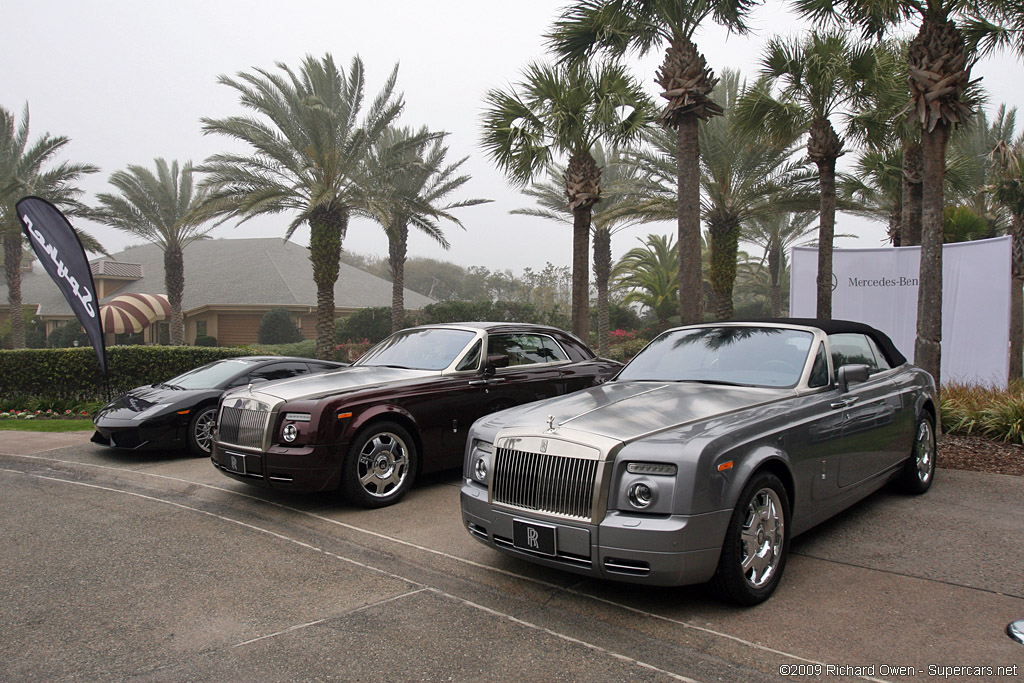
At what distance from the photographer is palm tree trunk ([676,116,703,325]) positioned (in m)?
11.7

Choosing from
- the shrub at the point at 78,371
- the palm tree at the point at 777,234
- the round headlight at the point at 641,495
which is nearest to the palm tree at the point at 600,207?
the palm tree at the point at 777,234

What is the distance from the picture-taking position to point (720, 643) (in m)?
3.62

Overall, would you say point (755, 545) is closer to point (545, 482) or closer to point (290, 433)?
point (545, 482)

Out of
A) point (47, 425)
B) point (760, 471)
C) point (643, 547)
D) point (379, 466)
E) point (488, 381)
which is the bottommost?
point (47, 425)

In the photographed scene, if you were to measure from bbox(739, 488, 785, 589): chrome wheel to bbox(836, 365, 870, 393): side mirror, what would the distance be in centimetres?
126

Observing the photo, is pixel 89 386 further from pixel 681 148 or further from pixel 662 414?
pixel 662 414

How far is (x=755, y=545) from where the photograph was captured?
13.4 feet

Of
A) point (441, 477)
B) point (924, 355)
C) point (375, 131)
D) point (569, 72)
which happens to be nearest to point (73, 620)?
point (441, 477)

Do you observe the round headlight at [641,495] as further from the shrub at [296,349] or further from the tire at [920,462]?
the shrub at [296,349]

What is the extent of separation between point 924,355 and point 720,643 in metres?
7.86

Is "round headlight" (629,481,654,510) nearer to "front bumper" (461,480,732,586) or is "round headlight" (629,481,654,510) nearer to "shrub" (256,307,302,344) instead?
"front bumper" (461,480,732,586)

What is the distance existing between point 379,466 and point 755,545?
349cm

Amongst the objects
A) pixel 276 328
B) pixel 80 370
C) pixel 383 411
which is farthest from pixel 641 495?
pixel 276 328

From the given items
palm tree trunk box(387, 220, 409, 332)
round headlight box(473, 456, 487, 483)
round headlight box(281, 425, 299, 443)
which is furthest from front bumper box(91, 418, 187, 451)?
palm tree trunk box(387, 220, 409, 332)
